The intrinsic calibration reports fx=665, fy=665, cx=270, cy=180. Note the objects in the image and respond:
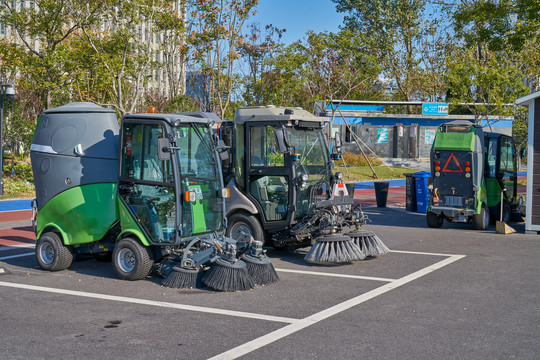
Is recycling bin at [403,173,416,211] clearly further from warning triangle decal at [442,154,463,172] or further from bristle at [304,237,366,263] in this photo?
bristle at [304,237,366,263]

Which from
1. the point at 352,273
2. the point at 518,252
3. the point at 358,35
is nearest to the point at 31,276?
the point at 352,273

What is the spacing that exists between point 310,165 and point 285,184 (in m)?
0.62

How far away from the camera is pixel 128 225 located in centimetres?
962

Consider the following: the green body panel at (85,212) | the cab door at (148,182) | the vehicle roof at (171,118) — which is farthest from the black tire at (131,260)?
the vehicle roof at (171,118)

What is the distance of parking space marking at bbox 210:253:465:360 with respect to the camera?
6223mm

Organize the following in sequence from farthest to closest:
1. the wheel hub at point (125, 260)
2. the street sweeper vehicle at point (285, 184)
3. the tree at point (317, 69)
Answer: the tree at point (317, 69), the street sweeper vehicle at point (285, 184), the wheel hub at point (125, 260)

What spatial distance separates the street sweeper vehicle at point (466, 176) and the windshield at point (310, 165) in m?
→ 5.14

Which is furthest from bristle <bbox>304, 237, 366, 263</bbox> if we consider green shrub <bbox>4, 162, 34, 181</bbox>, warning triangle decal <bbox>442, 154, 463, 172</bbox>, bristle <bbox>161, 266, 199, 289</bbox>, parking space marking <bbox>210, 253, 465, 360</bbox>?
green shrub <bbox>4, 162, 34, 181</bbox>

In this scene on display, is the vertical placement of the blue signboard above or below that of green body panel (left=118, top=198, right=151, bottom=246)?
above

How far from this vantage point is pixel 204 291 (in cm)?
887

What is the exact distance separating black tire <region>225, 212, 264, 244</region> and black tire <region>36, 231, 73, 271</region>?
2.88 m

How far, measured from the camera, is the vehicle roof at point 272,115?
11.5m

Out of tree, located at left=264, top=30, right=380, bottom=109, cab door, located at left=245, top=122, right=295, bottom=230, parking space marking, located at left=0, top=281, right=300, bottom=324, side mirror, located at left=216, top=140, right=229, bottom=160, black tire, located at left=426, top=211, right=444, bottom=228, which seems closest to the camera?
parking space marking, located at left=0, top=281, right=300, bottom=324

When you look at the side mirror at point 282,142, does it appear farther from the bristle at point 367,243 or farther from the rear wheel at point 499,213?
the rear wheel at point 499,213
